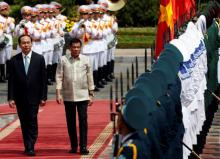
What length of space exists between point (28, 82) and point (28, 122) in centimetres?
53

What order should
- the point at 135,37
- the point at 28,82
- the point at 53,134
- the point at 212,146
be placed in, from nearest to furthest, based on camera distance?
the point at 28,82, the point at 212,146, the point at 53,134, the point at 135,37

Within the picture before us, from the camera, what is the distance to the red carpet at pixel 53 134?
14875 millimetres

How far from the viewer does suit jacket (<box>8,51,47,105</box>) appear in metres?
14.6

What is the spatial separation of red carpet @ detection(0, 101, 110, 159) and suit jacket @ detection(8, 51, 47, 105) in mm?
778

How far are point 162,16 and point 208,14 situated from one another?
3.01 metres

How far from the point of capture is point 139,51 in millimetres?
32969

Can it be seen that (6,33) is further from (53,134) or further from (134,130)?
(134,130)

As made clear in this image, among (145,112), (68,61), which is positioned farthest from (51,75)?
(145,112)

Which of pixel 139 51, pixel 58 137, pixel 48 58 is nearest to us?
pixel 58 137

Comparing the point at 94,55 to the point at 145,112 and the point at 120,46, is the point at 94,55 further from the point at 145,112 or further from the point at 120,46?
the point at 145,112

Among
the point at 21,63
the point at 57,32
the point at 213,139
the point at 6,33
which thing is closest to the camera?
the point at 21,63

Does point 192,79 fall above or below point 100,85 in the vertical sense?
above

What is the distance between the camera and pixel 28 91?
14.6 meters

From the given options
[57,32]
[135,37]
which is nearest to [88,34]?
[57,32]
